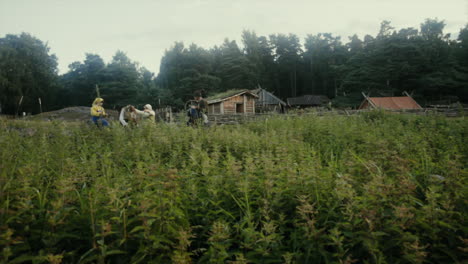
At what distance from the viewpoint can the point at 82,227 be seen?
181 cm

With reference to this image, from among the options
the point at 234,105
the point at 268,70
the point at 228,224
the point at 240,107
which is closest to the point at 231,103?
the point at 234,105

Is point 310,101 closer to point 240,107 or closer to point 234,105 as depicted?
point 240,107

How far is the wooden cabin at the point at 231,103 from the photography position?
29.4 metres

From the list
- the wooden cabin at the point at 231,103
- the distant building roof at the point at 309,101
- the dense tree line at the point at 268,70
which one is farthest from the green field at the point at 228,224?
the distant building roof at the point at 309,101

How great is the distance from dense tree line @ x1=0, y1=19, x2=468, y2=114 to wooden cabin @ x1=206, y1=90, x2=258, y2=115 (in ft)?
26.6

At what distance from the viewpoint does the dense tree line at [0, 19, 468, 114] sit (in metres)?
41.3

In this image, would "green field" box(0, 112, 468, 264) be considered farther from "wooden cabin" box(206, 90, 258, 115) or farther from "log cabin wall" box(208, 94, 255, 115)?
"log cabin wall" box(208, 94, 255, 115)

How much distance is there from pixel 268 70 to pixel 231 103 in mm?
43307

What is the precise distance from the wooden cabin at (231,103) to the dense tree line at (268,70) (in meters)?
8.10

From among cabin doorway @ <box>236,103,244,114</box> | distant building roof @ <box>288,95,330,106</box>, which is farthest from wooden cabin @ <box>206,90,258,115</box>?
distant building roof @ <box>288,95,330,106</box>

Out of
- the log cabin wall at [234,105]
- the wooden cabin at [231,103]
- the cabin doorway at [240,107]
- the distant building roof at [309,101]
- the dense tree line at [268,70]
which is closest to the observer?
the wooden cabin at [231,103]

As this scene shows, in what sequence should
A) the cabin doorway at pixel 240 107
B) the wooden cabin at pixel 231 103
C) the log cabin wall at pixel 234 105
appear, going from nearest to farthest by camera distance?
the wooden cabin at pixel 231 103 → the log cabin wall at pixel 234 105 → the cabin doorway at pixel 240 107

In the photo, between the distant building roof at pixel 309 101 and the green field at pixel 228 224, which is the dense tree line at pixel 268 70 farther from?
the green field at pixel 228 224

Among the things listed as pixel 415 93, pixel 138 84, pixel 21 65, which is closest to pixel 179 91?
pixel 138 84
